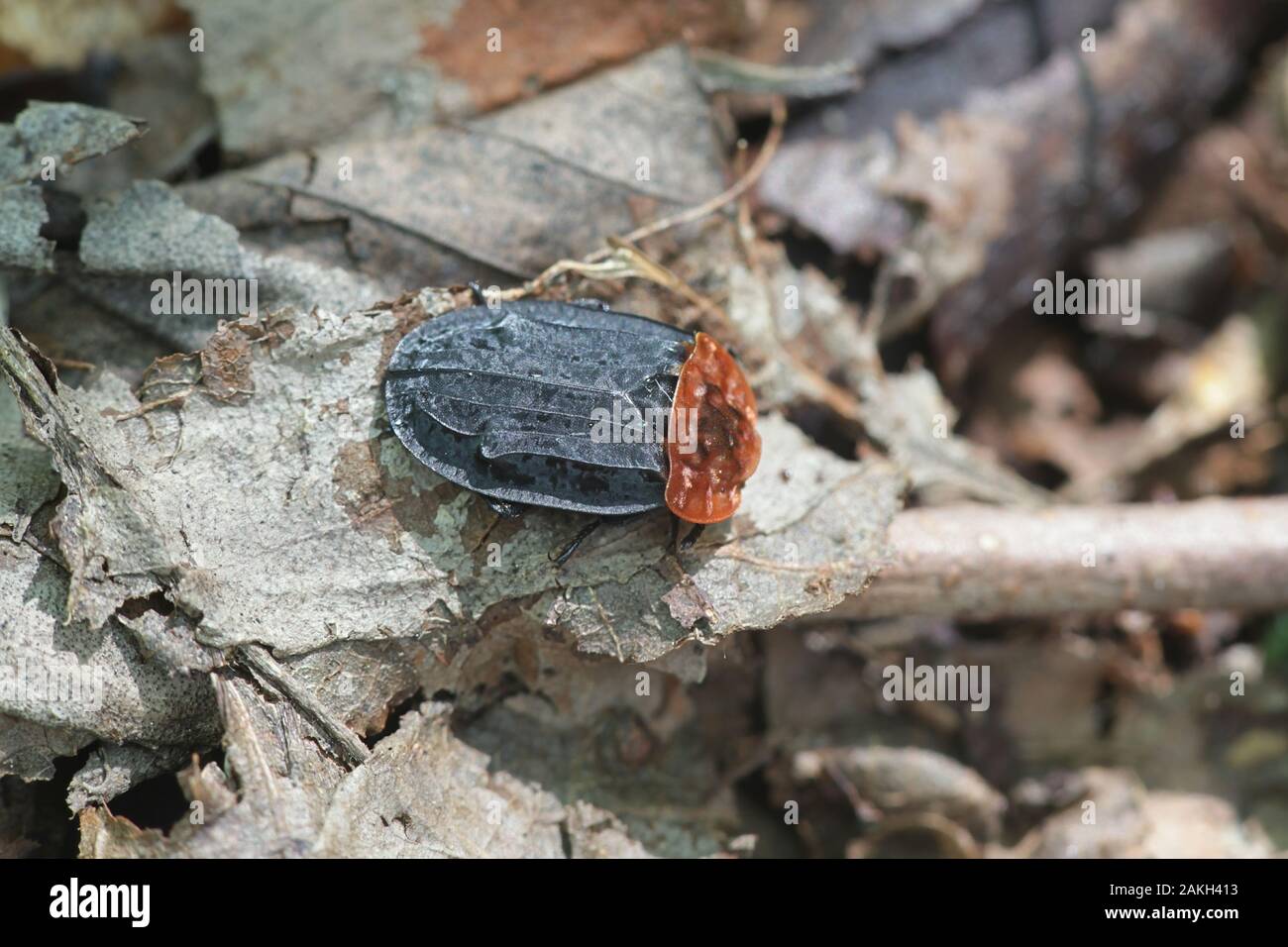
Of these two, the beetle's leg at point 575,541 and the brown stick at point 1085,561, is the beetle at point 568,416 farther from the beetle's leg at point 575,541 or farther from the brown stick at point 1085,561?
the brown stick at point 1085,561

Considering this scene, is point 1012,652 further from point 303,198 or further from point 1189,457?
point 303,198

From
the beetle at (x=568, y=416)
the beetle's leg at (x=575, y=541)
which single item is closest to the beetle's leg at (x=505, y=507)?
the beetle at (x=568, y=416)

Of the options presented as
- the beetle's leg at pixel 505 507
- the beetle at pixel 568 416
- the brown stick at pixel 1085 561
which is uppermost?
the beetle at pixel 568 416

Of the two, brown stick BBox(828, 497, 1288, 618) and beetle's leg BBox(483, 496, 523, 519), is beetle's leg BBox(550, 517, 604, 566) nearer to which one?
beetle's leg BBox(483, 496, 523, 519)

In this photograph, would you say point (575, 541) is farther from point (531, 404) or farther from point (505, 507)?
point (531, 404)

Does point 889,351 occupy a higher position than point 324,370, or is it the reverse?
point 889,351
